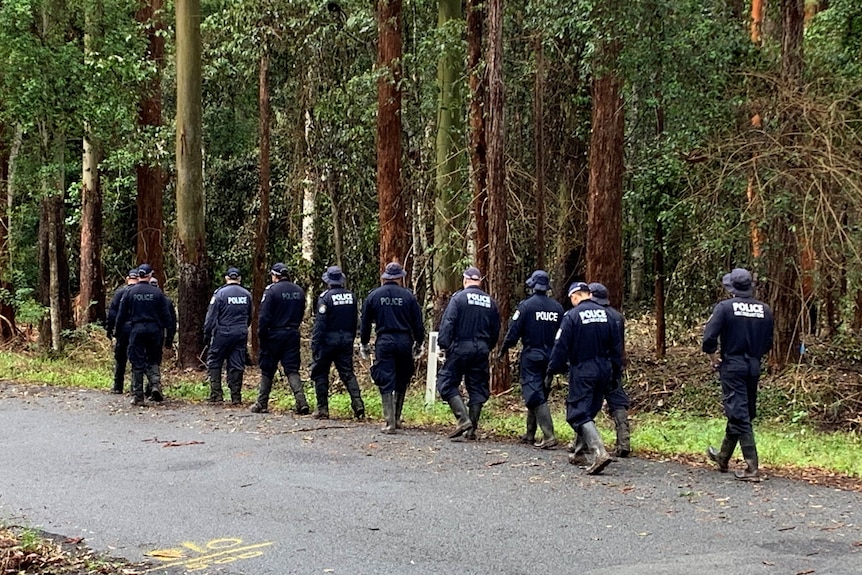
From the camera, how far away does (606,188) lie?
59.2 ft

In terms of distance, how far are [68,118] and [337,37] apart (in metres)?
5.77

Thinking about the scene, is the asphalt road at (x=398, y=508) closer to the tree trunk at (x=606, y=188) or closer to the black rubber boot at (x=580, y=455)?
the black rubber boot at (x=580, y=455)

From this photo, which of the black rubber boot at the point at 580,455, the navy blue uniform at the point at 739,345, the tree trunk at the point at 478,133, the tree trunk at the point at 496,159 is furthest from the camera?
the tree trunk at the point at 478,133

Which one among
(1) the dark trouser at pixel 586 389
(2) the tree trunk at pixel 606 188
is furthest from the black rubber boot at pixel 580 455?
(2) the tree trunk at pixel 606 188

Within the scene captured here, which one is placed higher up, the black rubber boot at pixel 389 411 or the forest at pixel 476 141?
the forest at pixel 476 141

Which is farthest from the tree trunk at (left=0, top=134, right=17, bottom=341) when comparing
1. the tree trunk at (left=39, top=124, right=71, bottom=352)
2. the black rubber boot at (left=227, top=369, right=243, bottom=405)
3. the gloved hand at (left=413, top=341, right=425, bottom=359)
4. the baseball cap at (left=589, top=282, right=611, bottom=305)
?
the baseball cap at (left=589, top=282, right=611, bottom=305)

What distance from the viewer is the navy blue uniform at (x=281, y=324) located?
13789 millimetres

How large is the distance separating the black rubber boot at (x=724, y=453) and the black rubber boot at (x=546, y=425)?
1865 mm

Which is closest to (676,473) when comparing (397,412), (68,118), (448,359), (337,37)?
(448,359)

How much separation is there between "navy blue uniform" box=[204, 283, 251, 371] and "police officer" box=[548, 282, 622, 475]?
20.6ft

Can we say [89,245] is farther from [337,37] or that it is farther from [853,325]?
[853,325]

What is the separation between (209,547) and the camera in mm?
7074

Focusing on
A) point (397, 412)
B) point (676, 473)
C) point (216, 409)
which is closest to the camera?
point (676, 473)

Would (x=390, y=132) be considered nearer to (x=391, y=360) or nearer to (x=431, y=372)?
(x=431, y=372)
